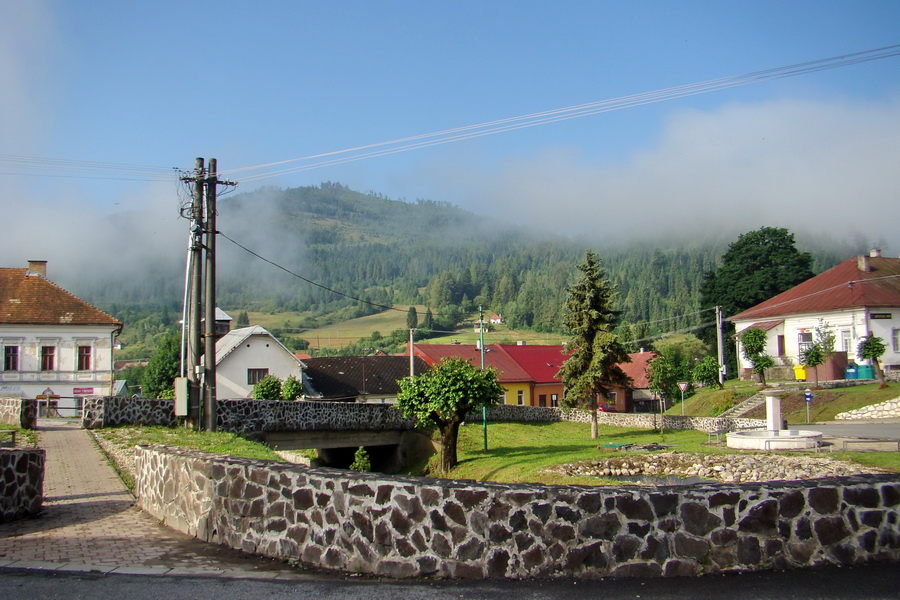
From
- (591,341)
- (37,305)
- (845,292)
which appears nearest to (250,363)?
(37,305)

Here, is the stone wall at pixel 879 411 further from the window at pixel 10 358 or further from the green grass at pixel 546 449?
the window at pixel 10 358

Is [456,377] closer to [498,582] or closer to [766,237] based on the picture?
[498,582]

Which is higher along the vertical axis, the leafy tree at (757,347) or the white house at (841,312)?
the white house at (841,312)

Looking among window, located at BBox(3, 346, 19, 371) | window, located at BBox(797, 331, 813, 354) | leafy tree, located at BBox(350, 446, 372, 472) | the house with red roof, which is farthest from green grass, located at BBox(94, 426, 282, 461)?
the house with red roof

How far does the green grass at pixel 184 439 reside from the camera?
60.6 ft

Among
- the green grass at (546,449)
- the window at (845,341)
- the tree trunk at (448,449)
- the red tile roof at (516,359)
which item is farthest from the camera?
the red tile roof at (516,359)

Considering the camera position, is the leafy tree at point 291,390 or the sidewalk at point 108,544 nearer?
the sidewalk at point 108,544

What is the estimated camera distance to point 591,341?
4662 cm

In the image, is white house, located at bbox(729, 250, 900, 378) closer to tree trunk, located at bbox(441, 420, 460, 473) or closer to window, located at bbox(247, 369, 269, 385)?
tree trunk, located at bbox(441, 420, 460, 473)

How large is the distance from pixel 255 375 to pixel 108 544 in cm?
5118

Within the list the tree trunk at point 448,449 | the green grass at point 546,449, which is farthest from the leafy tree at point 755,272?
the tree trunk at point 448,449

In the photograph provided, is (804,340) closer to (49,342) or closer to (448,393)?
(448,393)

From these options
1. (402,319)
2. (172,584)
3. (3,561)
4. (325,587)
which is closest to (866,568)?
(325,587)

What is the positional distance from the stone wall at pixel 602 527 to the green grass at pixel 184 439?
36.1 ft
